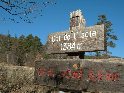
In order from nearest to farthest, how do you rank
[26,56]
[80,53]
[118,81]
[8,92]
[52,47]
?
[118,81] < [80,53] < [52,47] < [8,92] < [26,56]

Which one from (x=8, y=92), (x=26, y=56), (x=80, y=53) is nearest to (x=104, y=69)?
(x=80, y=53)

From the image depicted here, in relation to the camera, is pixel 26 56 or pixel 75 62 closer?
pixel 75 62

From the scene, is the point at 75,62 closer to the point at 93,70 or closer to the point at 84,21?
the point at 93,70

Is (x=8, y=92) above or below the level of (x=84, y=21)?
below

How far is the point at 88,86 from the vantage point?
563 centimetres

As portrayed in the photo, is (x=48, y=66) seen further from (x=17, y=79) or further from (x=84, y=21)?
(x=17, y=79)

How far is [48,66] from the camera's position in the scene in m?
6.86

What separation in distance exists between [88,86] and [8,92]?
5.16 meters

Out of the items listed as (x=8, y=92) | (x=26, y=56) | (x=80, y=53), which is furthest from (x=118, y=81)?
(x=26, y=56)

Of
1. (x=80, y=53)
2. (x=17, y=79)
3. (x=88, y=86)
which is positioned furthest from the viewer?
(x=17, y=79)

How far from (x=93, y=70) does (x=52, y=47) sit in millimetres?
1872

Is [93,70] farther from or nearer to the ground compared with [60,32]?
nearer to the ground

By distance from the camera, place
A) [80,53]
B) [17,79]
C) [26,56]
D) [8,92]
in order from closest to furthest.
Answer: [80,53] → [8,92] → [17,79] → [26,56]

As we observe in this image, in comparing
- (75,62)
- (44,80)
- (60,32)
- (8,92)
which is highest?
(60,32)
